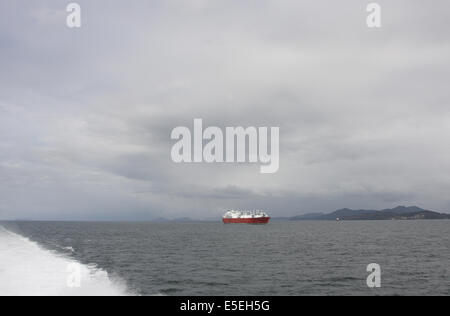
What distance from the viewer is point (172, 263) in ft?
168

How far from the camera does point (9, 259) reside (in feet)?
142

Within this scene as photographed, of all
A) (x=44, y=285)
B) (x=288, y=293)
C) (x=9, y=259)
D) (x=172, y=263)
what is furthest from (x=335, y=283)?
(x=9, y=259)
